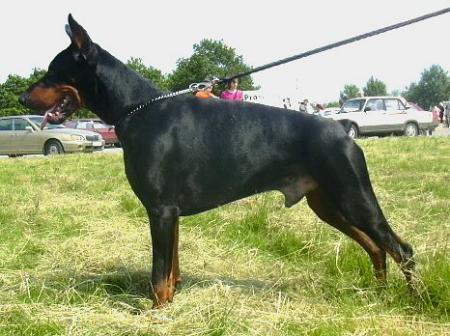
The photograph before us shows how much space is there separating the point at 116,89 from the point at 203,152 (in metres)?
0.76

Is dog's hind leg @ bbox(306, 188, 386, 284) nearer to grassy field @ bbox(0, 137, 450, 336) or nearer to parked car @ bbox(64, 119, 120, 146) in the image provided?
grassy field @ bbox(0, 137, 450, 336)

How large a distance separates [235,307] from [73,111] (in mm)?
1771

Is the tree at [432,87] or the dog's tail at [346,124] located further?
the tree at [432,87]

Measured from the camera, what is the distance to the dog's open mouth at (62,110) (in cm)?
396

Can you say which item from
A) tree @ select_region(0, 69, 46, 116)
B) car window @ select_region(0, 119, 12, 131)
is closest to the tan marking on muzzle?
car window @ select_region(0, 119, 12, 131)

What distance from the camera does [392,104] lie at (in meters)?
24.3

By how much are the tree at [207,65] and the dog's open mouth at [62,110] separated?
5907 centimetres

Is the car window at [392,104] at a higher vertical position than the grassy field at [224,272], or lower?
higher

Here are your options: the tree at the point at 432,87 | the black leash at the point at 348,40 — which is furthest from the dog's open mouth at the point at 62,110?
the tree at the point at 432,87

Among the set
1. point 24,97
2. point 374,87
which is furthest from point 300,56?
point 374,87

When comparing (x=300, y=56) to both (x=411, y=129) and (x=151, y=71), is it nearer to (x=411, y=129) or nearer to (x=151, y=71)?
(x=411, y=129)

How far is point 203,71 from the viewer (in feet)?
233

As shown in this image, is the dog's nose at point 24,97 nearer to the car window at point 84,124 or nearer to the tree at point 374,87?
the car window at point 84,124

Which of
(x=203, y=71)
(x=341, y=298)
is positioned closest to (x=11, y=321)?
(x=341, y=298)
